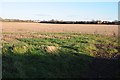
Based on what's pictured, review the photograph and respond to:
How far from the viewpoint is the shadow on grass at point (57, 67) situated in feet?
58.1

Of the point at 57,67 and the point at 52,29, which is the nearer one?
the point at 57,67

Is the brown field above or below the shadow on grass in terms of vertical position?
above

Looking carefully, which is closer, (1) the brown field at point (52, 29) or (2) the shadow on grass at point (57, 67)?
(2) the shadow on grass at point (57, 67)

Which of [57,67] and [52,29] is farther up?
[52,29]

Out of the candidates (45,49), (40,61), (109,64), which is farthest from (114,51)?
(40,61)

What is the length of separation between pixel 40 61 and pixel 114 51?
889cm

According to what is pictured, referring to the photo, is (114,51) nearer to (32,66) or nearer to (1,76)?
(32,66)

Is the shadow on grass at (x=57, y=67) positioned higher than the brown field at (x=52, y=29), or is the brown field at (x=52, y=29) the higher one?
the brown field at (x=52, y=29)

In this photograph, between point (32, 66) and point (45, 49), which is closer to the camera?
point (32, 66)

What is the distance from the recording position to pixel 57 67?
63.3ft

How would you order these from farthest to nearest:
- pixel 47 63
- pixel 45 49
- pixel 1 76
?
pixel 45 49 < pixel 47 63 < pixel 1 76

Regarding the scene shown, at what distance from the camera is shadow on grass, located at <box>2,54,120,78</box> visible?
58.1ft

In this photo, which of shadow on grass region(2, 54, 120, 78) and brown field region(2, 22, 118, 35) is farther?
brown field region(2, 22, 118, 35)

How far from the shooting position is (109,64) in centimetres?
2195
